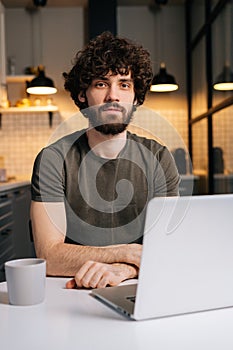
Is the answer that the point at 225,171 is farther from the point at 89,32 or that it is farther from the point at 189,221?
the point at 189,221

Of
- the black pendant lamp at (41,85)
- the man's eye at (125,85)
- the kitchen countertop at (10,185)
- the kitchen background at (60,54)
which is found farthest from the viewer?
the kitchen background at (60,54)

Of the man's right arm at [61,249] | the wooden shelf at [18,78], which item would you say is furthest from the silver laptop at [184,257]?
the wooden shelf at [18,78]

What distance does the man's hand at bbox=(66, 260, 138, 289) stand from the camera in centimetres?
117

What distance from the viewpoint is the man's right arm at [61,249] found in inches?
54.5

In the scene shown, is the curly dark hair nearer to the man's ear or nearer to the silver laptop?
the man's ear

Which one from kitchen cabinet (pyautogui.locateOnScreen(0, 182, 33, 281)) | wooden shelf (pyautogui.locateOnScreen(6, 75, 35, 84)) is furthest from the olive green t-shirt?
wooden shelf (pyautogui.locateOnScreen(6, 75, 35, 84))

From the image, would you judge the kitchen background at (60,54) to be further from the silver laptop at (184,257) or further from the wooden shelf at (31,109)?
the silver laptop at (184,257)

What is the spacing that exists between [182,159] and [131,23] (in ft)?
4.85

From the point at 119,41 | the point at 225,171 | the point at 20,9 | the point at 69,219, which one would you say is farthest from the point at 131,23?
the point at 69,219

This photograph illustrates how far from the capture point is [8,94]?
5.49 meters

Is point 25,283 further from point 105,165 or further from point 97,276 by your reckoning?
point 105,165

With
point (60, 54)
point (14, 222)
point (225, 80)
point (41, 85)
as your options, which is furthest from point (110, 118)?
point (60, 54)

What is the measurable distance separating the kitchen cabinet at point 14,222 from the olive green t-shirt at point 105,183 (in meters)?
1.86

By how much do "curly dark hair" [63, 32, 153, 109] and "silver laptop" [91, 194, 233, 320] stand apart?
111 centimetres
